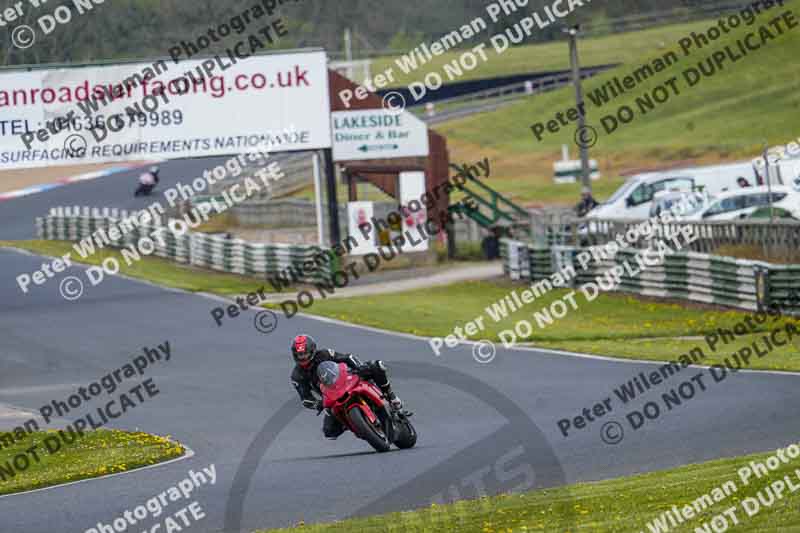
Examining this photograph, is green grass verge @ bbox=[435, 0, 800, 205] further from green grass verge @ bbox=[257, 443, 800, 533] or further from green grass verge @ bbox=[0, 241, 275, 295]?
green grass verge @ bbox=[257, 443, 800, 533]

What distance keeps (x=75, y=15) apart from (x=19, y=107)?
31.6 feet

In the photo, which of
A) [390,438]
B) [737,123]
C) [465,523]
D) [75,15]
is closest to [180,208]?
[75,15]

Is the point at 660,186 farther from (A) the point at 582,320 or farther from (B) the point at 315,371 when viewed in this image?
(B) the point at 315,371

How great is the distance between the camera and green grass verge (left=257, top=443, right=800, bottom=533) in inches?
381

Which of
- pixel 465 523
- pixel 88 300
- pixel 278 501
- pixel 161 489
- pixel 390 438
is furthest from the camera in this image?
pixel 88 300

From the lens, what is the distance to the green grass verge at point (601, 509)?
9688mm

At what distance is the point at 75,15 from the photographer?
42.4m

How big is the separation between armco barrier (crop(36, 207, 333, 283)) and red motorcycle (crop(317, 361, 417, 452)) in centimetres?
2078

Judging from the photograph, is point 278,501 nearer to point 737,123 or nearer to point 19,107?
point 19,107

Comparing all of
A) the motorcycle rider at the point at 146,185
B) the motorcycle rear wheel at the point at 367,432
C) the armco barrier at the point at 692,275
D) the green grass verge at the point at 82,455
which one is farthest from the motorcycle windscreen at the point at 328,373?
the motorcycle rider at the point at 146,185

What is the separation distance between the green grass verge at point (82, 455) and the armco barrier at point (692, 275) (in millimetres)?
12541

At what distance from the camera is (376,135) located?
123ft

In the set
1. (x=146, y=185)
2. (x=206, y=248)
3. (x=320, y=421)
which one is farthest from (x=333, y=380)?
(x=146, y=185)

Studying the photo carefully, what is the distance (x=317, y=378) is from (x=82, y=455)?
3.52 meters
